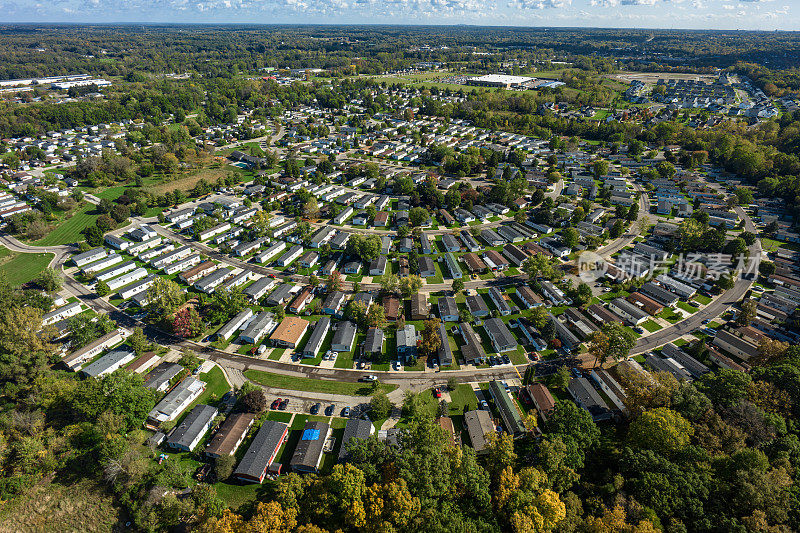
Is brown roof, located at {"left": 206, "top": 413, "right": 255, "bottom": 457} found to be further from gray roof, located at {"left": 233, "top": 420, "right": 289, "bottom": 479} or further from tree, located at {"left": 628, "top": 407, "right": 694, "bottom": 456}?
tree, located at {"left": 628, "top": 407, "right": 694, "bottom": 456}

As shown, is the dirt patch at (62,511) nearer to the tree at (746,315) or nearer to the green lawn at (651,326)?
the green lawn at (651,326)

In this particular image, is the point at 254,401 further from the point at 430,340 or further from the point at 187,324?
the point at 430,340

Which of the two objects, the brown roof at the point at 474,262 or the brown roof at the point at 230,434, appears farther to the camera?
the brown roof at the point at 474,262

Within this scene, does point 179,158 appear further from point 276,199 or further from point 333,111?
point 333,111

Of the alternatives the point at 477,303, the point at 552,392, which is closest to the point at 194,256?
the point at 477,303

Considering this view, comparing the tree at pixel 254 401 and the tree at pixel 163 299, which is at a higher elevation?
the tree at pixel 163 299

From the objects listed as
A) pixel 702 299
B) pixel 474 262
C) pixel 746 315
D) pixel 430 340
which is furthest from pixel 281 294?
pixel 746 315

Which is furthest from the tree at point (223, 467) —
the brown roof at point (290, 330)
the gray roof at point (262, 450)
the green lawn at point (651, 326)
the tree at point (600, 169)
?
the tree at point (600, 169)
